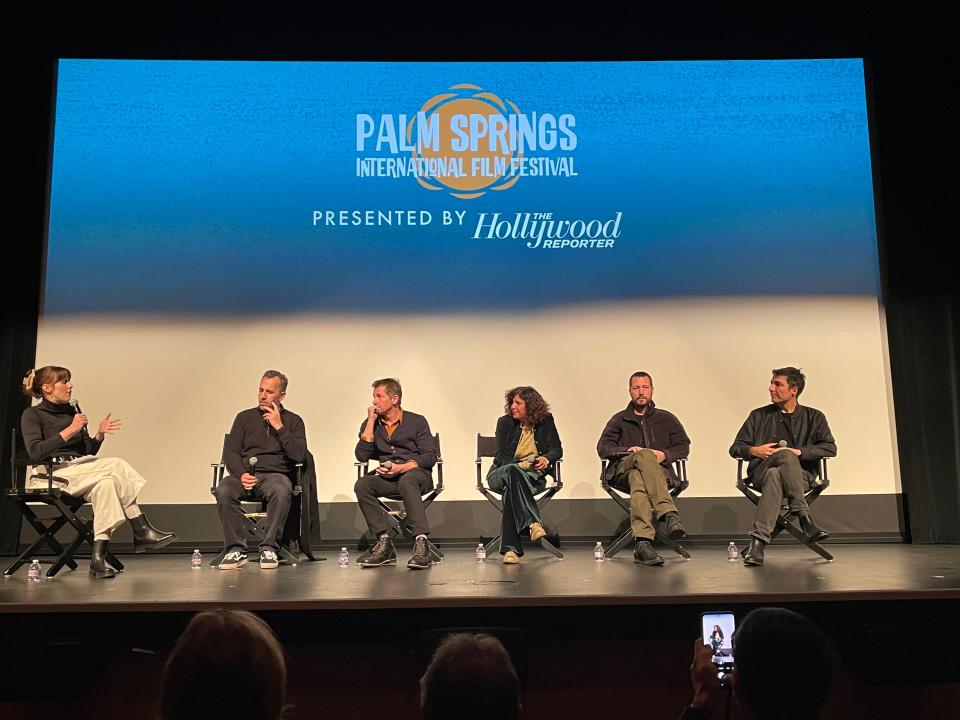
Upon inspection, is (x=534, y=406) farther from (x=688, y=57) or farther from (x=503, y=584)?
(x=688, y=57)

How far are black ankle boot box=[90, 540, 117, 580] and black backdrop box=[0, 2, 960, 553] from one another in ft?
5.02

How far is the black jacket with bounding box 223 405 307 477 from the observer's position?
463cm

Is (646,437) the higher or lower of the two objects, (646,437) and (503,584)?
the higher

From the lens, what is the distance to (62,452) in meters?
4.40

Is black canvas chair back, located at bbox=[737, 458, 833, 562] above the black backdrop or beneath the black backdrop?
beneath

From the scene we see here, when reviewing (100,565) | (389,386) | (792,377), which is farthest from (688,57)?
(100,565)

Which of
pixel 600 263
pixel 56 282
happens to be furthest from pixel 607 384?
pixel 56 282

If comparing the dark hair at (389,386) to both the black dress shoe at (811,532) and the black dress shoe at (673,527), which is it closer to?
the black dress shoe at (673,527)

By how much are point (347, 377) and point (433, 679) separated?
4290 mm

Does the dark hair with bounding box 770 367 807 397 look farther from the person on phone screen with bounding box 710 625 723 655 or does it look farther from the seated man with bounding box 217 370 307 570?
the person on phone screen with bounding box 710 625 723 655

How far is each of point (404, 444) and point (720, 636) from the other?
2982 millimetres

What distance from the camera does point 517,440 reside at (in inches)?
193

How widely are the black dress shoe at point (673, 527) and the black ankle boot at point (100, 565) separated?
2618 mm

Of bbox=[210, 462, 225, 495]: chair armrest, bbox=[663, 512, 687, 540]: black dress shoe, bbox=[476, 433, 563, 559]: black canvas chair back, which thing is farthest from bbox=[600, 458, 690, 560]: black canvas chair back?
bbox=[210, 462, 225, 495]: chair armrest
